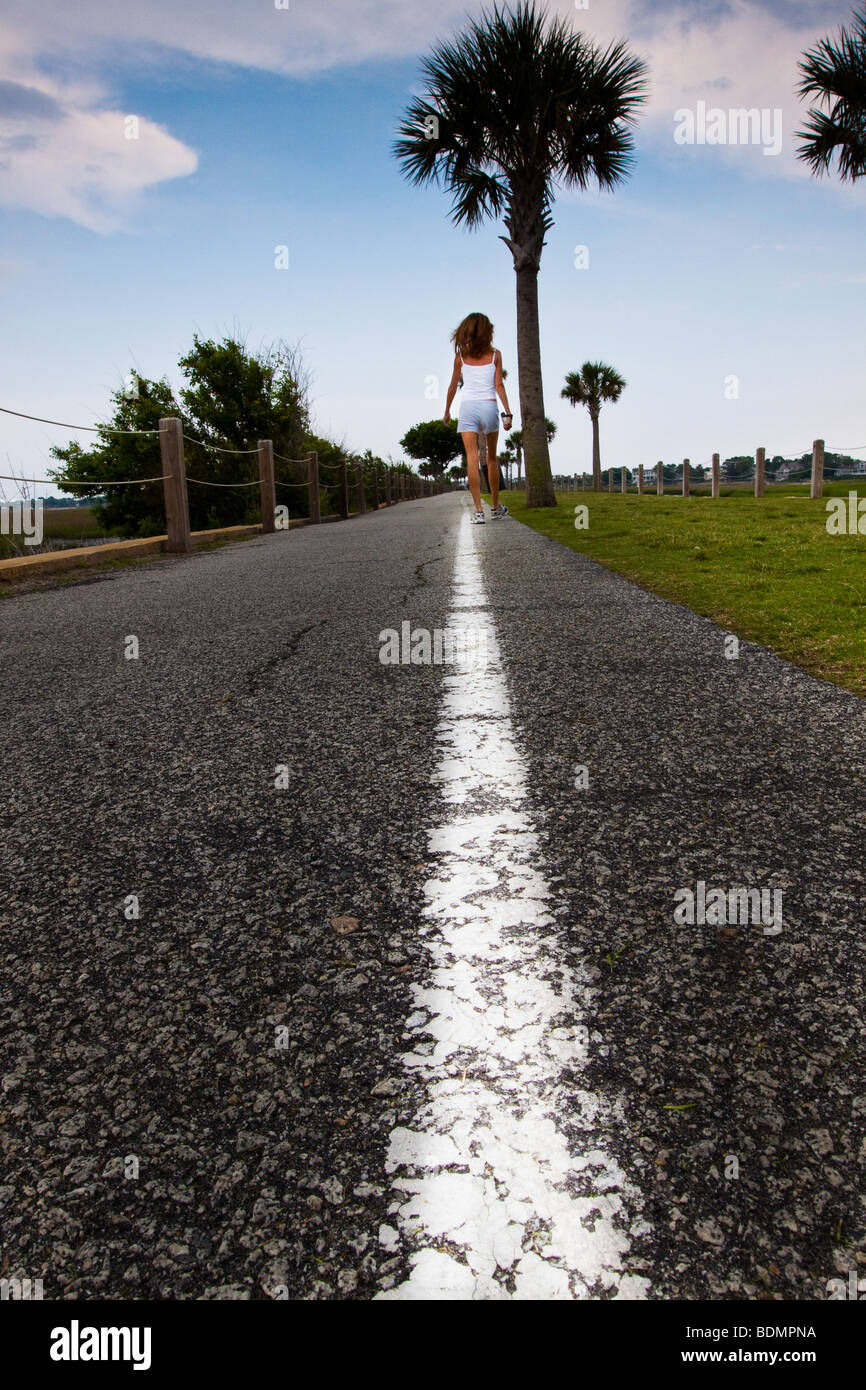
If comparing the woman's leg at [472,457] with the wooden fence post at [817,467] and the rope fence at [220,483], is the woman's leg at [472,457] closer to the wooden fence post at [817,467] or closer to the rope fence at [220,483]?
the rope fence at [220,483]

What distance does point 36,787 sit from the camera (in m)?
2.36

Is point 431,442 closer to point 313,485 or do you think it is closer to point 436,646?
point 313,485

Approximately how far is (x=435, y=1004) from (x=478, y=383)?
30.2 ft

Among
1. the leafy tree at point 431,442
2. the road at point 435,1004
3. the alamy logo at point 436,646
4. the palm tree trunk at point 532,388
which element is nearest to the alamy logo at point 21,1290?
the road at point 435,1004

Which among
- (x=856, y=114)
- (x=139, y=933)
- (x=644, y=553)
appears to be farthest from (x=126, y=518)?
(x=139, y=933)

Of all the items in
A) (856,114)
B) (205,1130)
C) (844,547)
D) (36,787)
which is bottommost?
(205,1130)

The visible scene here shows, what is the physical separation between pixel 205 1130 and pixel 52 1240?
0.64ft

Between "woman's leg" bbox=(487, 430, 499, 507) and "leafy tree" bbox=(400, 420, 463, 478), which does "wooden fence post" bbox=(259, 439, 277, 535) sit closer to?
"woman's leg" bbox=(487, 430, 499, 507)

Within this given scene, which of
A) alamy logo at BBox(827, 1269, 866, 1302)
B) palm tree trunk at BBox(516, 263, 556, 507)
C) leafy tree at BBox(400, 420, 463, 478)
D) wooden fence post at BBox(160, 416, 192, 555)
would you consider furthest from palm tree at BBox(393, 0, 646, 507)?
leafy tree at BBox(400, 420, 463, 478)

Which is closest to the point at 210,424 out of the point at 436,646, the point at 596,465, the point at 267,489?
the point at 267,489

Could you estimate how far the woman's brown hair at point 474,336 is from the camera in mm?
9742

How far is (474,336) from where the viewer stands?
32.0 feet
